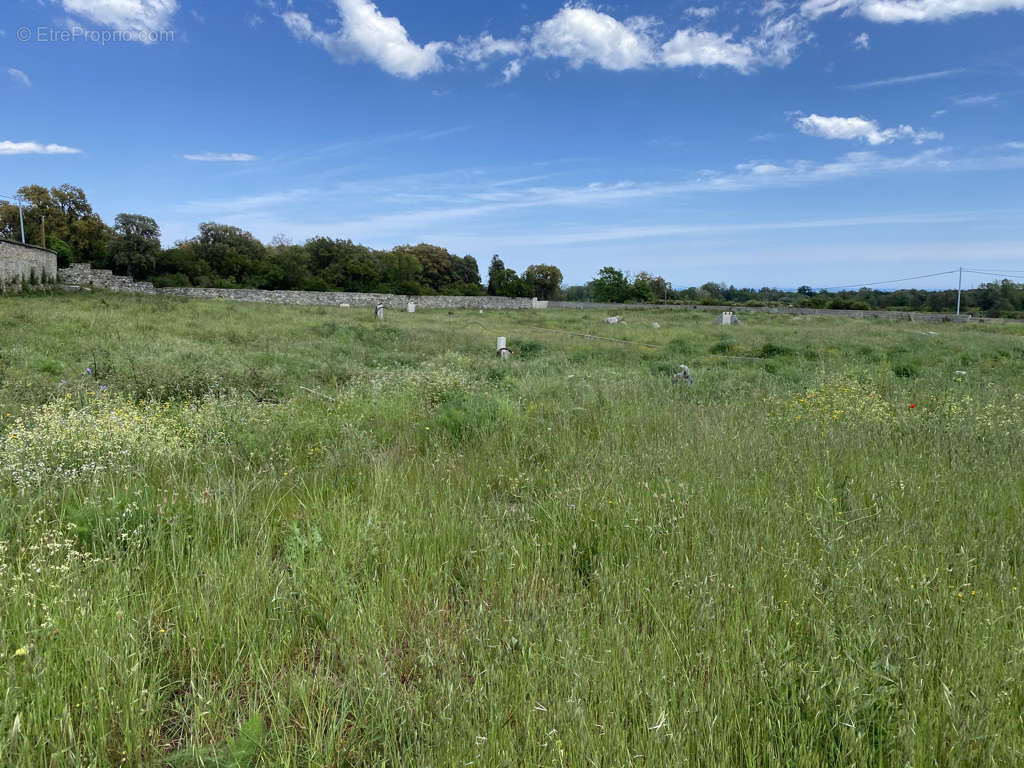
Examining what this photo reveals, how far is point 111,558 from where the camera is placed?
124 inches

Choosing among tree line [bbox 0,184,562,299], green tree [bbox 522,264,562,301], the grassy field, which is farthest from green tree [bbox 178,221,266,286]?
the grassy field

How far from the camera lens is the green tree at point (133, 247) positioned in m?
51.0

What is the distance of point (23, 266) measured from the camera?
1174 inches

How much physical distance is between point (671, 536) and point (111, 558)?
3202mm

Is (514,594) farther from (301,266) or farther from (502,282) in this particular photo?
(502,282)

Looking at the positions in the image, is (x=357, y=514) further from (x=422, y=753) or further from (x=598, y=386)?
(x=598, y=386)

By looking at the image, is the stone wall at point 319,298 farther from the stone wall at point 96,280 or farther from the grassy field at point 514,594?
the grassy field at point 514,594

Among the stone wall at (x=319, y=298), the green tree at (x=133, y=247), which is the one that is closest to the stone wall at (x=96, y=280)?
the stone wall at (x=319, y=298)

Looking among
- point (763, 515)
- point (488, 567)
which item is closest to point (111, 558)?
point (488, 567)

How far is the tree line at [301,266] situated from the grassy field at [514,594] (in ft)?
168

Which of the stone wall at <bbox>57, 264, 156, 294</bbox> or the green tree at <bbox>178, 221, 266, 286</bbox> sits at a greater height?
the green tree at <bbox>178, 221, 266, 286</bbox>

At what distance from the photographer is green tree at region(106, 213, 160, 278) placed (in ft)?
167

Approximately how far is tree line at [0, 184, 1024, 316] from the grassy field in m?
51.3

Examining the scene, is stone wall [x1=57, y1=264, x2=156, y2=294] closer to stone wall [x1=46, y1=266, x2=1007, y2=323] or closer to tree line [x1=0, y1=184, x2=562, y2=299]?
stone wall [x1=46, y1=266, x2=1007, y2=323]
